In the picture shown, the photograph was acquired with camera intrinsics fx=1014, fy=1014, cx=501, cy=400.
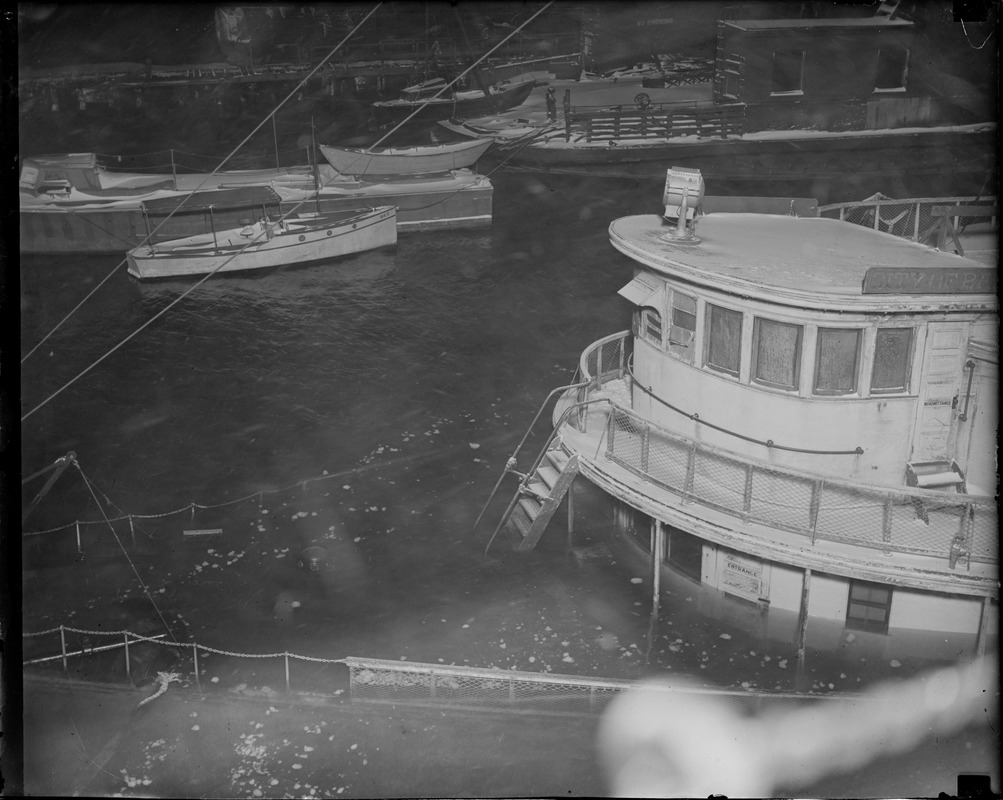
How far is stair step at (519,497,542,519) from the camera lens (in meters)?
14.2

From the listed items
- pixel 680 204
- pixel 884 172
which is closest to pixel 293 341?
pixel 680 204

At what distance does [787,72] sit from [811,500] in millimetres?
22986

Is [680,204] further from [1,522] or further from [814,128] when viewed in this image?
[814,128]

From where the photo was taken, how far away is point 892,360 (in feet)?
37.7

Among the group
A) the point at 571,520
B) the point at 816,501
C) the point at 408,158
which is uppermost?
the point at 408,158

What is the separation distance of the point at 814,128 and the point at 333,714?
83.9ft

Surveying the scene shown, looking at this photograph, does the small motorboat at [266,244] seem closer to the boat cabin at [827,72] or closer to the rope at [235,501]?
the rope at [235,501]

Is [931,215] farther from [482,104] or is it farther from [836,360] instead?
[482,104]

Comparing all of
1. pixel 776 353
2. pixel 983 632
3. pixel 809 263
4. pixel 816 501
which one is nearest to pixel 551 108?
pixel 809 263

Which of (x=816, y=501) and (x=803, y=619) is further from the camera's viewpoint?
(x=803, y=619)

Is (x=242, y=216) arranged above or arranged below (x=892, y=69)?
below

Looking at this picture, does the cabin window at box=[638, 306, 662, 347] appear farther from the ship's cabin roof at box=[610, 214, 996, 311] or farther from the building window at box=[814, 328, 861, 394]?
the building window at box=[814, 328, 861, 394]

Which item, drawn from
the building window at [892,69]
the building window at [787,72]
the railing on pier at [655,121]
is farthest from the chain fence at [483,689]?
the building window at [892,69]

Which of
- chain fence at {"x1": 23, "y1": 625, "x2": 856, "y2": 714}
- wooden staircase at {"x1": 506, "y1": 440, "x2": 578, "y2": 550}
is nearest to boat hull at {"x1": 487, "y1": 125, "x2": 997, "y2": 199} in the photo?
wooden staircase at {"x1": 506, "y1": 440, "x2": 578, "y2": 550}
